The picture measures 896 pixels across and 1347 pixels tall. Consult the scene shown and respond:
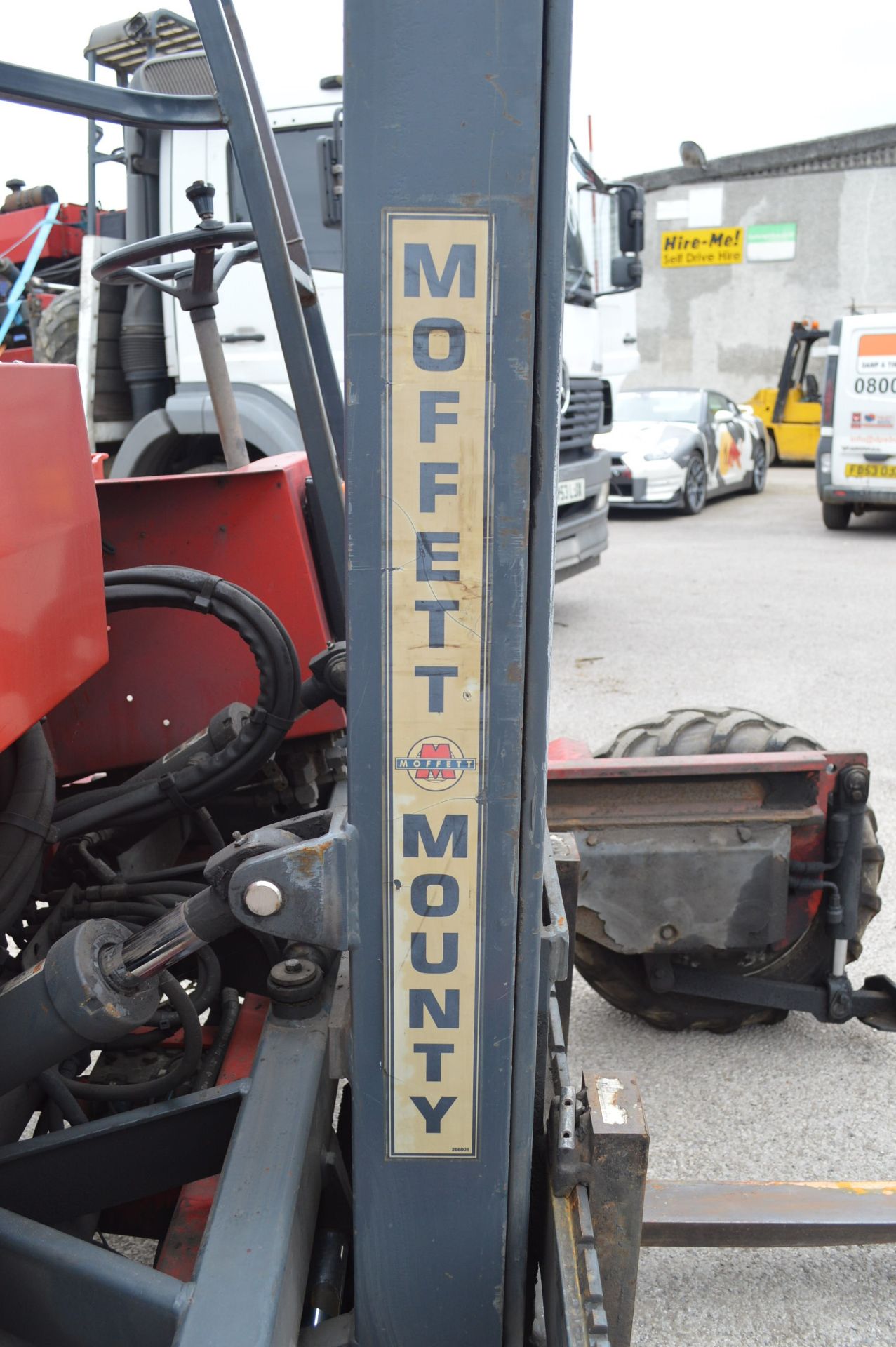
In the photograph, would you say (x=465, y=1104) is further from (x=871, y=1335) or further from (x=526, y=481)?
(x=871, y=1335)

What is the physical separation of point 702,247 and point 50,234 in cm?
1581

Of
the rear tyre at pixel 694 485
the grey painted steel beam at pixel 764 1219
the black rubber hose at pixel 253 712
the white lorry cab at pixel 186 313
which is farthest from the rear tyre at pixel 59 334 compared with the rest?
the rear tyre at pixel 694 485

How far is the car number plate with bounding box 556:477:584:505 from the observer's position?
7.03 m

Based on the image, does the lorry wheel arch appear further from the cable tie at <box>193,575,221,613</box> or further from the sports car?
the sports car

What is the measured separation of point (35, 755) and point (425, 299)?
3.73ft

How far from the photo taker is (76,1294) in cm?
152

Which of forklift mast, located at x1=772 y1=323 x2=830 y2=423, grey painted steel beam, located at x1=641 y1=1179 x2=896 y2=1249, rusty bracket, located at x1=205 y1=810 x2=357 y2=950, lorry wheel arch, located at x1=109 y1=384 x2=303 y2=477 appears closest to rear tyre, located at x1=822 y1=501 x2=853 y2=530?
forklift mast, located at x1=772 y1=323 x2=830 y2=423

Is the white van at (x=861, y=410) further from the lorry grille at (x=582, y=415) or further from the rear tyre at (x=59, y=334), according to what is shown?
the rear tyre at (x=59, y=334)

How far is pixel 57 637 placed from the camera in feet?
5.63

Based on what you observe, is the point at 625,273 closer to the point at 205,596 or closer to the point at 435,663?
the point at 205,596

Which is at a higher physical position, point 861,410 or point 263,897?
point 861,410

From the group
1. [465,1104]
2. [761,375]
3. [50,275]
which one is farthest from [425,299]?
[761,375]

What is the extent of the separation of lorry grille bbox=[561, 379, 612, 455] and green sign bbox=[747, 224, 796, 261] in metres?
15.1

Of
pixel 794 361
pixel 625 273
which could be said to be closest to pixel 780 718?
pixel 625 273
